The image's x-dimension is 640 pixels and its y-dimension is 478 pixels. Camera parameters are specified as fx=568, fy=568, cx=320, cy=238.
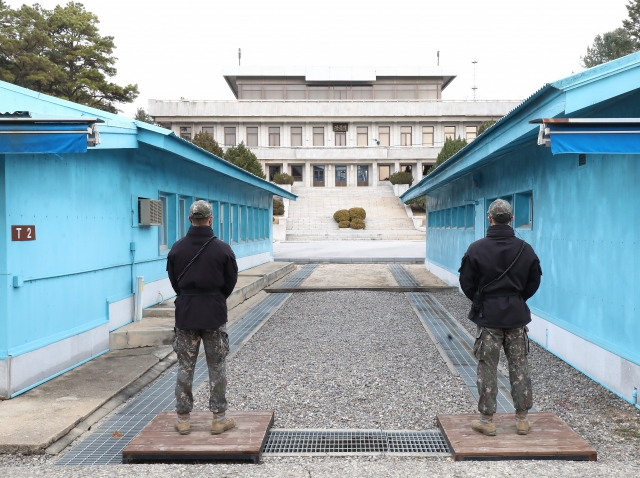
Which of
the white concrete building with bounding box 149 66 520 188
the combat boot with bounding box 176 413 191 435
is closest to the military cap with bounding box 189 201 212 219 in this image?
the combat boot with bounding box 176 413 191 435

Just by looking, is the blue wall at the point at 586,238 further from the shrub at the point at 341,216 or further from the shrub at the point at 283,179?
the shrub at the point at 283,179

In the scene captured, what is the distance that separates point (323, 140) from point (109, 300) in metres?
54.4

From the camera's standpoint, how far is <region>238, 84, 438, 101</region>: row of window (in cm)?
6562

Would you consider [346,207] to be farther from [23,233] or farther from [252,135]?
[23,233]

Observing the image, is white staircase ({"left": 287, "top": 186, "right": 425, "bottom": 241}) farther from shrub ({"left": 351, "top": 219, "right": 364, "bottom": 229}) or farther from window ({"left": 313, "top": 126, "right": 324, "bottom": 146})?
window ({"left": 313, "top": 126, "right": 324, "bottom": 146})

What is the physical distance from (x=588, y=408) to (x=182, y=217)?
918 centimetres

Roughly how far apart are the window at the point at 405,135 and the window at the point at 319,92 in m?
10.8

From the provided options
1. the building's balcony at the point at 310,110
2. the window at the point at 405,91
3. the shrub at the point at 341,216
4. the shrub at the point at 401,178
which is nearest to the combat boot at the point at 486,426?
the shrub at the point at 341,216

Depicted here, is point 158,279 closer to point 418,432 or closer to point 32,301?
point 32,301

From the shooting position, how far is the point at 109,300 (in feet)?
27.2

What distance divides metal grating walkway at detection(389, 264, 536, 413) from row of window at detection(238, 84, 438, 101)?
54.3 metres

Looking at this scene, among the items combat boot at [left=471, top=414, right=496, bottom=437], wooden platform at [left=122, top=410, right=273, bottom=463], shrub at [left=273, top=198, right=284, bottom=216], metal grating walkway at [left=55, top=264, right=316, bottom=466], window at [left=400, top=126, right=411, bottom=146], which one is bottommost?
metal grating walkway at [left=55, top=264, right=316, bottom=466]

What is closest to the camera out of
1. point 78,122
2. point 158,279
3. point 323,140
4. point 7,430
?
point 7,430

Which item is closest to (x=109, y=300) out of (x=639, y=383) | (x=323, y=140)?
(x=639, y=383)
